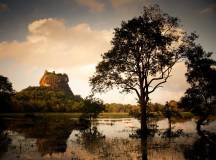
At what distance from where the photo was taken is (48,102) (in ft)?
459

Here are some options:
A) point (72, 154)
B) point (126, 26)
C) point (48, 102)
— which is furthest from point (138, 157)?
point (48, 102)

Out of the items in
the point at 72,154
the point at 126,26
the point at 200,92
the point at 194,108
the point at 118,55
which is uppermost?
the point at 126,26

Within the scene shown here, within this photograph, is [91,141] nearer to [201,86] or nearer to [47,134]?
[47,134]

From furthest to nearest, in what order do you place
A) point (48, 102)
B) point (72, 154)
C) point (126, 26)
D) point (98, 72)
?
1. point (48, 102)
2. point (98, 72)
3. point (126, 26)
4. point (72, 154)

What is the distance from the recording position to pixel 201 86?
46.5 m

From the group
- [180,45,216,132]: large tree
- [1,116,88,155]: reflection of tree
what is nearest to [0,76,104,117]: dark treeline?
[1,116,88,155]: reflection of tree

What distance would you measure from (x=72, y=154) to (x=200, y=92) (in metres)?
31.8

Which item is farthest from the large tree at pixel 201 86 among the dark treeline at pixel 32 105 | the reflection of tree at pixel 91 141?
the dark treeline at pixel 32 105

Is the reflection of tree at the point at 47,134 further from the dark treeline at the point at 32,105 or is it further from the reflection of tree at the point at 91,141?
the dark treeline at the point at 32,105

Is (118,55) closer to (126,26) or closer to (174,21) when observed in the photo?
(126,26)

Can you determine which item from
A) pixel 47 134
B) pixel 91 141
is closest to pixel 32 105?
pixel 47 134

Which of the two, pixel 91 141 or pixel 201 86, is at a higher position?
pixel 201 86

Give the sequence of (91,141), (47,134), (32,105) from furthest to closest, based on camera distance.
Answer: (32,105)
(47,134)
(91,141)

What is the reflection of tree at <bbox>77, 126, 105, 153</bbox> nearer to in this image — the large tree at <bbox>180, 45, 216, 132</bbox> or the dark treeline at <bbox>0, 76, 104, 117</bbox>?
the large tree at <bbox>180, 45, 216, 132</bbox>
